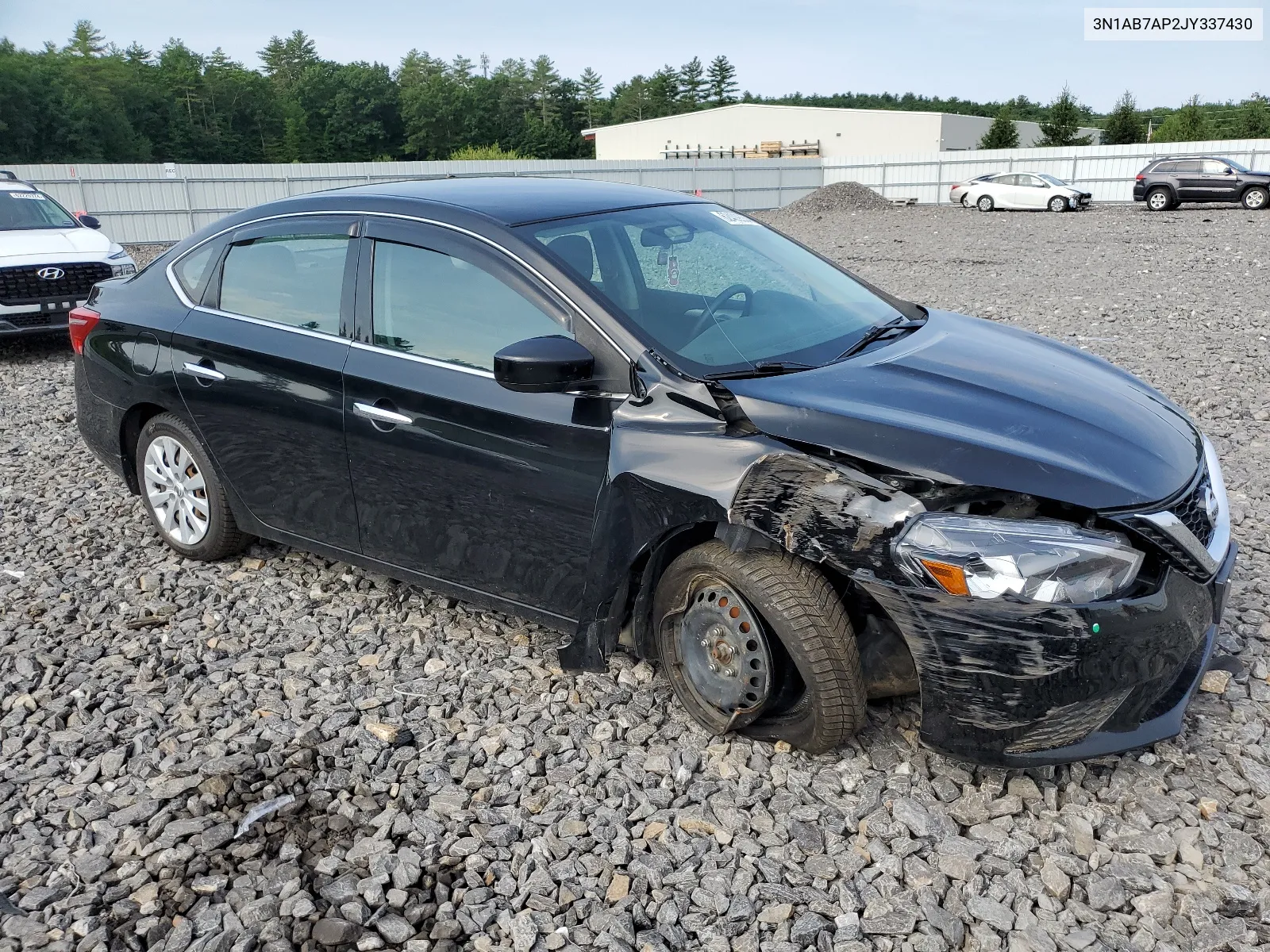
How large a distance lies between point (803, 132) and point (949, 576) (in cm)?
6982

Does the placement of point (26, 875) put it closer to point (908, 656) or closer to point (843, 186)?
point (908, 656)

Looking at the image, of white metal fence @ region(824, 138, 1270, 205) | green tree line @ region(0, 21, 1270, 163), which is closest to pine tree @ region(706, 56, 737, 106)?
green tree line @ region(0, 21, 1270, 163)

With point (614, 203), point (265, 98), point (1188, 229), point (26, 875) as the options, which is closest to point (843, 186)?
point (1188, 229)

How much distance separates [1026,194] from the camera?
107 feet

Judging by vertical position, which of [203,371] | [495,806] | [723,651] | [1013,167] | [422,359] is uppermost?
[1013,167]

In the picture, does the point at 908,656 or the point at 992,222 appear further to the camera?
the point at 992,222

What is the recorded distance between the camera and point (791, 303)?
12.3 feet

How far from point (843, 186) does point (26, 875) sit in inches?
1314

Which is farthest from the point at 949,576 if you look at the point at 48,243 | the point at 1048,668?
the point at 48,243

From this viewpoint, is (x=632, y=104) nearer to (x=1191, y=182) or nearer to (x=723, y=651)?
(x=1191, y=182)

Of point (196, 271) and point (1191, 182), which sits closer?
point (196, 271)

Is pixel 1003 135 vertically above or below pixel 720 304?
above

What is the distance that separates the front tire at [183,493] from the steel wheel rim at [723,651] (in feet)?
7.79

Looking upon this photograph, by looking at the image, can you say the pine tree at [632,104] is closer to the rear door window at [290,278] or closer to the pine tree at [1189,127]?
the pine tree at [1189,127]
